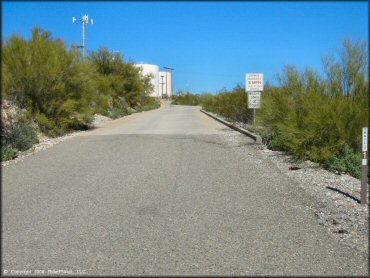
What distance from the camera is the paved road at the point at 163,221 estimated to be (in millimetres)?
4477

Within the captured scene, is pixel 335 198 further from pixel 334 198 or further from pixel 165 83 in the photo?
pixel 165 83

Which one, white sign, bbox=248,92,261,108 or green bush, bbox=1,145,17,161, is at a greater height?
white sign, bbox=248,92,261,108

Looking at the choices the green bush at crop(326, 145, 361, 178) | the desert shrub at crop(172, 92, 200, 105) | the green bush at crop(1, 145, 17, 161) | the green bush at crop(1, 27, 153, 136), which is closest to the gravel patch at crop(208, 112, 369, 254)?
the green bush at crop(326, 145, 361, 178)

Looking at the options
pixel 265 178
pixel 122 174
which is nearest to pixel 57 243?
pixel 122 174

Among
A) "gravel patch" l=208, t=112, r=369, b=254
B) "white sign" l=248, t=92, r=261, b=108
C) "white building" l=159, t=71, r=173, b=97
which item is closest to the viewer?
"gravel patch" l=208, t=112, r=369, b=254

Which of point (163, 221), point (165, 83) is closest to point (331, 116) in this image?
point (163, 221)

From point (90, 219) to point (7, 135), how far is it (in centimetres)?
851

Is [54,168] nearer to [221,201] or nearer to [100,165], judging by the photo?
[100,165]

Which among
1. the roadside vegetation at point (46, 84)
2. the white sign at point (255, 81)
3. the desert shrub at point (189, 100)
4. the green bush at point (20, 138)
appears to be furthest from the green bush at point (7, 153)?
the desert shrub at point (189, 100)

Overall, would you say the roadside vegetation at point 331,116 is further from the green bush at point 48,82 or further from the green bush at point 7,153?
the green bush at point 48,82

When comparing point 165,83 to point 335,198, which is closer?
point 335,198

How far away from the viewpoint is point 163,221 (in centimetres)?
589

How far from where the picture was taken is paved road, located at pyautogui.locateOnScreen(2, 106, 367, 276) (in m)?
4.48

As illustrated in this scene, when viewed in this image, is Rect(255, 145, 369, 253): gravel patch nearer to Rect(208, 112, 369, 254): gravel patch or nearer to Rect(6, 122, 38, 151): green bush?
Rect(208, 112, 369, 254): gravel patch
